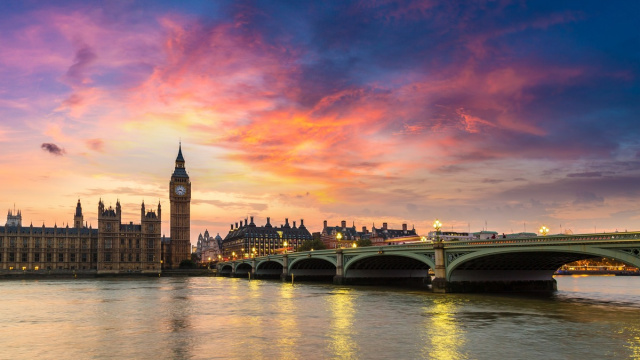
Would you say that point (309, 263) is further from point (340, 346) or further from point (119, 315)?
point (340, 346)

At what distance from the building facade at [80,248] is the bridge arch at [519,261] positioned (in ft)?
476

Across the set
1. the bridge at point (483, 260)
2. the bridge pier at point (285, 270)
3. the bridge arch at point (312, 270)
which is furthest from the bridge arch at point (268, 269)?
the bridge at point (483, 260)

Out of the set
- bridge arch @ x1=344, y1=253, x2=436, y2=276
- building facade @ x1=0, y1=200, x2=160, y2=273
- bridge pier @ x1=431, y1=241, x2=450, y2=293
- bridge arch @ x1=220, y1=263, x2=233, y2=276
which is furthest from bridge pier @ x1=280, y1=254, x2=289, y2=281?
building facade @ x1=0, y1=200, x2=160, y2=273

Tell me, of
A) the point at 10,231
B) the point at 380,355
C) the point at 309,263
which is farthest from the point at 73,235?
the point at 380,355

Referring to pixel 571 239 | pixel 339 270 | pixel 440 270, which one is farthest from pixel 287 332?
pixel 339 270

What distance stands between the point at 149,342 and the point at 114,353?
Result: 3807 mm

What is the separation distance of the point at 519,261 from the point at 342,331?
3744 cm

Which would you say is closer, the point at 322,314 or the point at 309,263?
the point at 322,314

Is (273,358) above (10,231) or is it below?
below

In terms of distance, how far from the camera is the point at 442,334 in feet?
110

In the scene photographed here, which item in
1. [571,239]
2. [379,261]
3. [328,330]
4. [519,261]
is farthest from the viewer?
[379,261]

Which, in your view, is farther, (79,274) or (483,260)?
(79,274)

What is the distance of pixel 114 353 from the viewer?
27750 millimetres

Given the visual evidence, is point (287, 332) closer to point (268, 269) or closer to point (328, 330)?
point (328, 330)
